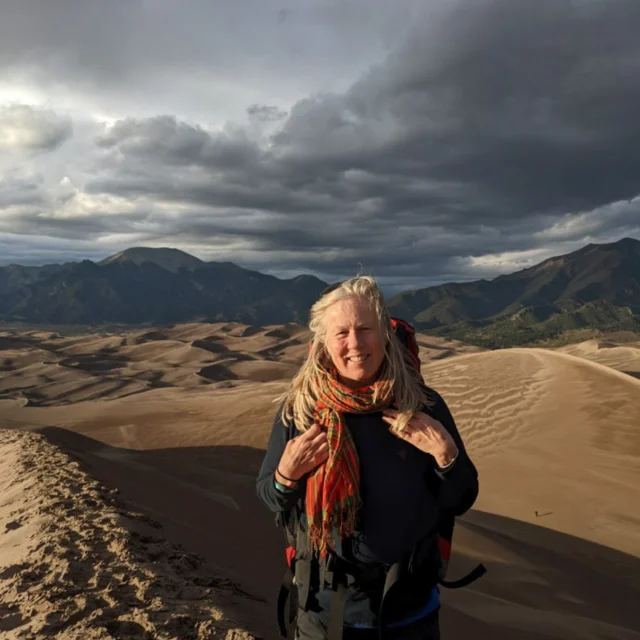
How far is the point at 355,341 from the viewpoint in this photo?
2.47 metres

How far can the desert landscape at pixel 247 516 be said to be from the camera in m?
4.39

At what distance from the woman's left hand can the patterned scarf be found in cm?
15

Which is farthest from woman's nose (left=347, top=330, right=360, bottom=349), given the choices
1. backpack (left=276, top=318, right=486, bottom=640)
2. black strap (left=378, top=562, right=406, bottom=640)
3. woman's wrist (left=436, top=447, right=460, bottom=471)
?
black strap (left=378, top=562, right=406, bottom=640)

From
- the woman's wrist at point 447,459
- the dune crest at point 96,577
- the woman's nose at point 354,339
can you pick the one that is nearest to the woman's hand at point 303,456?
the woman's nose at point 354,339

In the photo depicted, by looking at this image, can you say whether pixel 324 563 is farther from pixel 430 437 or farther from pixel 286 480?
pixel 430 437

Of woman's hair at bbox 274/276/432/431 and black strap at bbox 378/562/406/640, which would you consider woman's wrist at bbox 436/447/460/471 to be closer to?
woman's hair at bbox 274/276/432/431

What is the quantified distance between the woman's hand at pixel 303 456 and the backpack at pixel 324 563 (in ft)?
0.95

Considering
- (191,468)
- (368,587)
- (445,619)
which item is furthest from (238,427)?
(368,587)

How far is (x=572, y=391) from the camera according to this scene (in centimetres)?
1703

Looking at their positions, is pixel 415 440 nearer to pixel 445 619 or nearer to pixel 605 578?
pixel 445 619

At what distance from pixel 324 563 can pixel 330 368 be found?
90cm

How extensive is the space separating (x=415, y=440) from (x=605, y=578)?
801cm

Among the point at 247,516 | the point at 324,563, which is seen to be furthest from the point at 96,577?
the point at 247,516

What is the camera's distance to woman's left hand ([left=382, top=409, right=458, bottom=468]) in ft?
7.72
